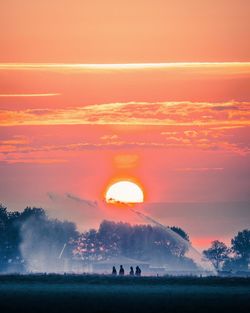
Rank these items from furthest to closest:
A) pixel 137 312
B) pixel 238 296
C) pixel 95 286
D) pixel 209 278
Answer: pixel 209 278 < pixel 95 286 < pixel 238 296 < pixel 137 312

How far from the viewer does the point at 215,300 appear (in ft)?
418

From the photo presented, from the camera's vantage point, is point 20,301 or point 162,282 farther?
point 162,282

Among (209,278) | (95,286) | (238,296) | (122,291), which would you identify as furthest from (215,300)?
(209,278)

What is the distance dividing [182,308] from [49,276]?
54462 millimetres

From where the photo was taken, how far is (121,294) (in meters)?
135

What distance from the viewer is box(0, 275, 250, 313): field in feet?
380

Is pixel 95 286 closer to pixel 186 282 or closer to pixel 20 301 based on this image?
pixel 186 282

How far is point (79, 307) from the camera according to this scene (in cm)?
11556

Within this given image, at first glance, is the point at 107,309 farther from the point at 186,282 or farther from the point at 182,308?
the point at 186,282

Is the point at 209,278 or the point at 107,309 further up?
the point at 209,278

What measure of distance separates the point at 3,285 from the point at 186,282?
21.2m

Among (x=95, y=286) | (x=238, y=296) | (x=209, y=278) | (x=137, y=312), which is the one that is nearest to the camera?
(x=137, y=312)

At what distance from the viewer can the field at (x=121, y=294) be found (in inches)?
4564

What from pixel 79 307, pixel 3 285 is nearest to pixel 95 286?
pixel 3 285
